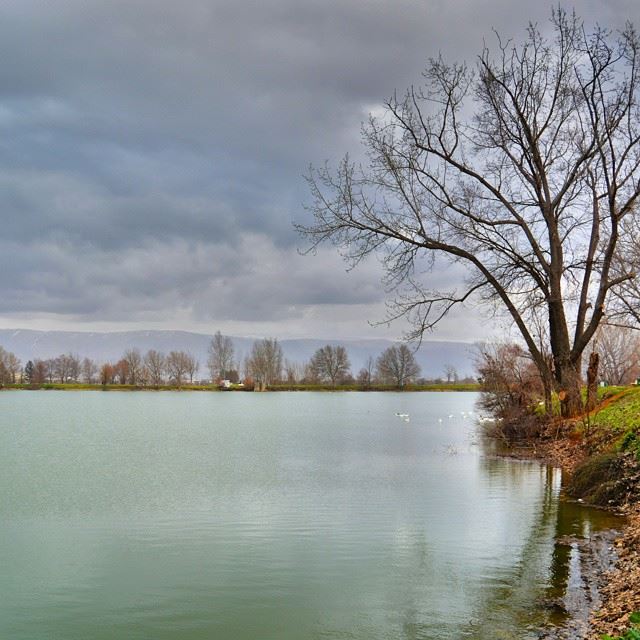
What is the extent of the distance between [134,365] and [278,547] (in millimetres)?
123173

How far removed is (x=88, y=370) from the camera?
6078 inches

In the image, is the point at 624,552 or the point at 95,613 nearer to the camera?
the point at 95,613

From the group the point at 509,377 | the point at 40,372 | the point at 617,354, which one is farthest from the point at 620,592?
the point at 40,372

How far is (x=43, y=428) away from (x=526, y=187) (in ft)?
79.3

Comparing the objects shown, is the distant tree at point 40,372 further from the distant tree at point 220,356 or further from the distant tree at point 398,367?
the distant tree at point 398,367

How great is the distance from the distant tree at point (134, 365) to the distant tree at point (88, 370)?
61.3 ft

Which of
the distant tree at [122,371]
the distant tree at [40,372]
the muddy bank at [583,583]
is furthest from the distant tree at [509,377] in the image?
the distant tree at [40,372]

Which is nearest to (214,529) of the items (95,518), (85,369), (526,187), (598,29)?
(95,518)

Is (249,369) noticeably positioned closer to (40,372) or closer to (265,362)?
(265,362)

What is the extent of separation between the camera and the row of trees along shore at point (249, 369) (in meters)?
123

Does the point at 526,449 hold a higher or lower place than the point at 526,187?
lower

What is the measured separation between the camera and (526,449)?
23.1 m

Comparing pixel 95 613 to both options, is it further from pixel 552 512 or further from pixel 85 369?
pixel 85 369

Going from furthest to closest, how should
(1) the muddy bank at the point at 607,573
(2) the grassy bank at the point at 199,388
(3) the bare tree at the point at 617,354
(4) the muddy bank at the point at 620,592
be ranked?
(2) the grassy bank at the point at 199,388 < (3) the bare tree at the point at 617,354 < (1) the muddy bank at the point at 607,573 < (4) the muddy bank at the point at 620,592
